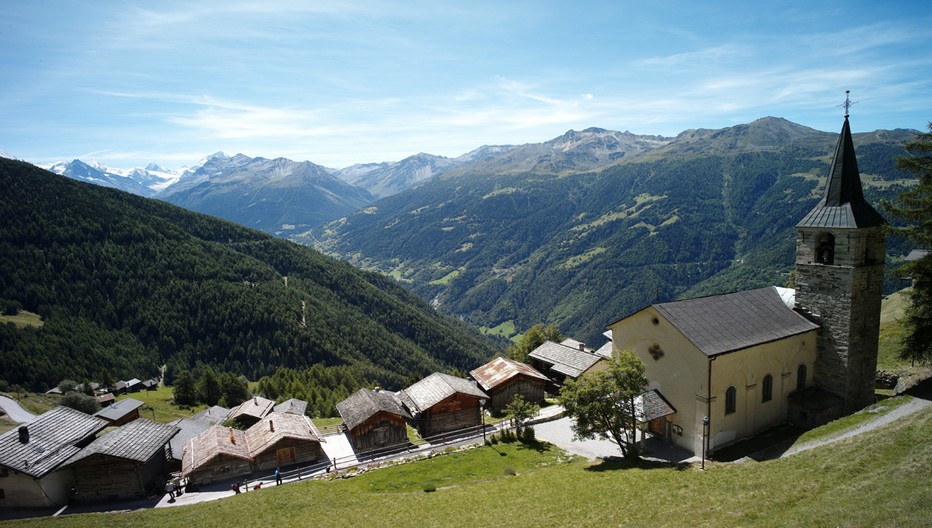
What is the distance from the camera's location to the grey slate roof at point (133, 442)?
32844 millimetres

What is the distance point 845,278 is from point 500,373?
30674 millimetres

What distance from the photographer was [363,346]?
565 feet

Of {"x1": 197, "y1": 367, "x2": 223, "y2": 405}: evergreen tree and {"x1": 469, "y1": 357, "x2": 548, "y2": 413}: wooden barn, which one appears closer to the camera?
{"x1": 469, "y1": 357, "x2": 548, "y2": 413}: wooden barn

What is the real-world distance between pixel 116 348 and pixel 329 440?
129632 millimetres

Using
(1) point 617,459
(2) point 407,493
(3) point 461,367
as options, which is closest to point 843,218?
(1) point 617,459

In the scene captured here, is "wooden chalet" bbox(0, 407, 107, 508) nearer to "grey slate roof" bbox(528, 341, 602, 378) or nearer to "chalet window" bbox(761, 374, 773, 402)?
"grey slate roof" bbox(528, 341, 602, 378)

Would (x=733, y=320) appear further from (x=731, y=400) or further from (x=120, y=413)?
(x=120, y=413)

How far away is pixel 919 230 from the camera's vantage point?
28328 millimetres

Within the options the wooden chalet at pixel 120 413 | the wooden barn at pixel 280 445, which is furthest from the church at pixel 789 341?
the wooden chalet at pixel 120 413

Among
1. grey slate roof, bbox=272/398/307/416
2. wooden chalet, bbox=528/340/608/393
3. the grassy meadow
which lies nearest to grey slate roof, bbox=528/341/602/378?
wooden chalet, bbox=528/340/608/393

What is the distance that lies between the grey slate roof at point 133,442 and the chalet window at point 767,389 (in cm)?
4494

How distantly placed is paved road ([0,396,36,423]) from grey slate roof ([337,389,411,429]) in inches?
1657

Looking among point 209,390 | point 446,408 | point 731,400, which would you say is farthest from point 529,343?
point 209,390

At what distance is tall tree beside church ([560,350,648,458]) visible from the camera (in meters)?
28.0
